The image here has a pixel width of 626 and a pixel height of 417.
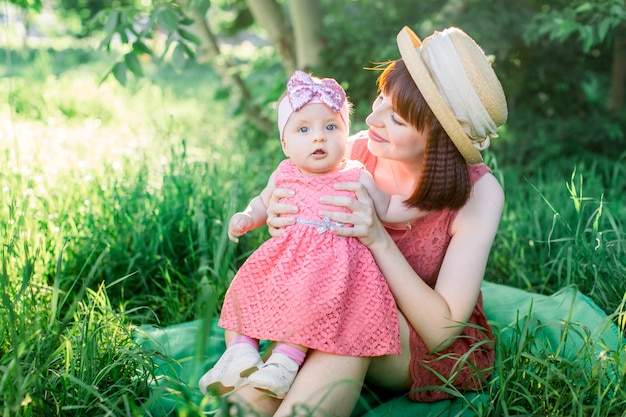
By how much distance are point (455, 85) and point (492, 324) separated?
670 millimetres

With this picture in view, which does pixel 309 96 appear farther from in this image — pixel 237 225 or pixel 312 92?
pixel 237 225

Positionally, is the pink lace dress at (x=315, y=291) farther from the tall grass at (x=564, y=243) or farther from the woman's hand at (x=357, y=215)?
the tall grass at (x=564, y=243)

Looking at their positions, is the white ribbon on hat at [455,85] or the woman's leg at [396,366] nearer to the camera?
the white ribbon on hat at [455,85]

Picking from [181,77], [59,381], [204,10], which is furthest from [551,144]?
[181,77]

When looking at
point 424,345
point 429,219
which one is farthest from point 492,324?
point 429,219

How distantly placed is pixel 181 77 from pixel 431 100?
33.8ft

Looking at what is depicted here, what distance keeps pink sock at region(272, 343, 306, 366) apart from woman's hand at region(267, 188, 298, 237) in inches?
12.9

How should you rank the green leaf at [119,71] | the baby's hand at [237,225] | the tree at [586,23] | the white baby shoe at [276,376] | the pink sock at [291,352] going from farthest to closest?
Answer: 1. the tree at [586,23]
2. the green leaf at [119,71]
3. the baby's hand at [237,225]
4. the pink sock at [291,352]
5. the white baby shoe at [276,376]

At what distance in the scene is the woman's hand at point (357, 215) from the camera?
1.90 metres

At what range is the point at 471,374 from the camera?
6.50ft

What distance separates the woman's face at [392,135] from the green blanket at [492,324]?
1.80 ft

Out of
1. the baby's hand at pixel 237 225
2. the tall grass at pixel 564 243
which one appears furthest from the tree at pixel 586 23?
the baby's hand at pixel 237 225

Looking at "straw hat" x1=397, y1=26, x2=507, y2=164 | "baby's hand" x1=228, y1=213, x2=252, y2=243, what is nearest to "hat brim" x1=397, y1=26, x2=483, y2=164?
"straw hat" x1=397, y1=26, x2=507, y2=164

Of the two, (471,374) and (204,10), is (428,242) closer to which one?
(471,374)
